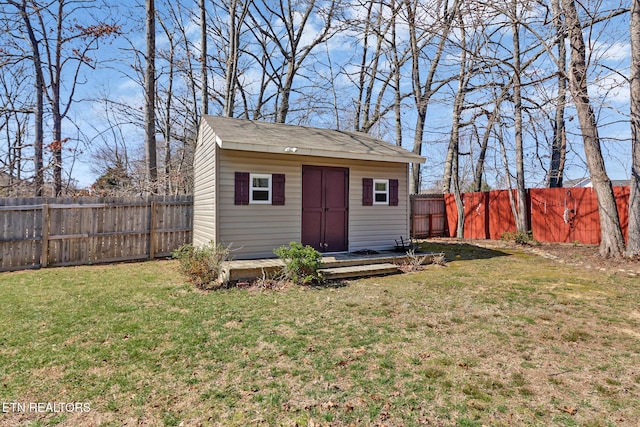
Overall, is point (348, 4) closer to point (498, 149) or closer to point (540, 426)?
point (498, 149)

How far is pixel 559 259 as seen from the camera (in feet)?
27.7

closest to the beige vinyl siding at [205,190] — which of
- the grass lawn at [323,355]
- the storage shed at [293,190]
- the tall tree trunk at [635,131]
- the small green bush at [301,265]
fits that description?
the storage shed at [293,190]

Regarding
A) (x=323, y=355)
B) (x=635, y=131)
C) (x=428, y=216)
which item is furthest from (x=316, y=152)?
(x=428, y=216)

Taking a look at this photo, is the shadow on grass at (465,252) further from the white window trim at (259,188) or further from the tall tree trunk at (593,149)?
the white window trim at (259,188)

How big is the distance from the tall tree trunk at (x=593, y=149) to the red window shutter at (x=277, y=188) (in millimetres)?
7262

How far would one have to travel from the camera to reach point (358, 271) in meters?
6.68

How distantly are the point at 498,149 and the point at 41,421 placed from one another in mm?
15046

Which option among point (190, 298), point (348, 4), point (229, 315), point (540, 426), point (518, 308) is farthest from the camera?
point (348, 4)

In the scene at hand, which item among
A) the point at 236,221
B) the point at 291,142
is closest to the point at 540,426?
the point at 236,221

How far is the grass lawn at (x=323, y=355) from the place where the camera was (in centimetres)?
235

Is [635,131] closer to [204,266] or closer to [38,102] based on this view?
[204,266]

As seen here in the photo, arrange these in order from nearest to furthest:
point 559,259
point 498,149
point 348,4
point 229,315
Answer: point 229,315, point 559,259, point 348,4, point 498,149

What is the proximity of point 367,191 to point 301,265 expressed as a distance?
3226 millimetres

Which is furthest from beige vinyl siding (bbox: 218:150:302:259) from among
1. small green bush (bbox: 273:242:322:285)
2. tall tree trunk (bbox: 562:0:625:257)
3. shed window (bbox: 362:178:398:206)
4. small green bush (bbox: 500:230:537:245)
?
small green bush (bbox: 500:230:537:245)
